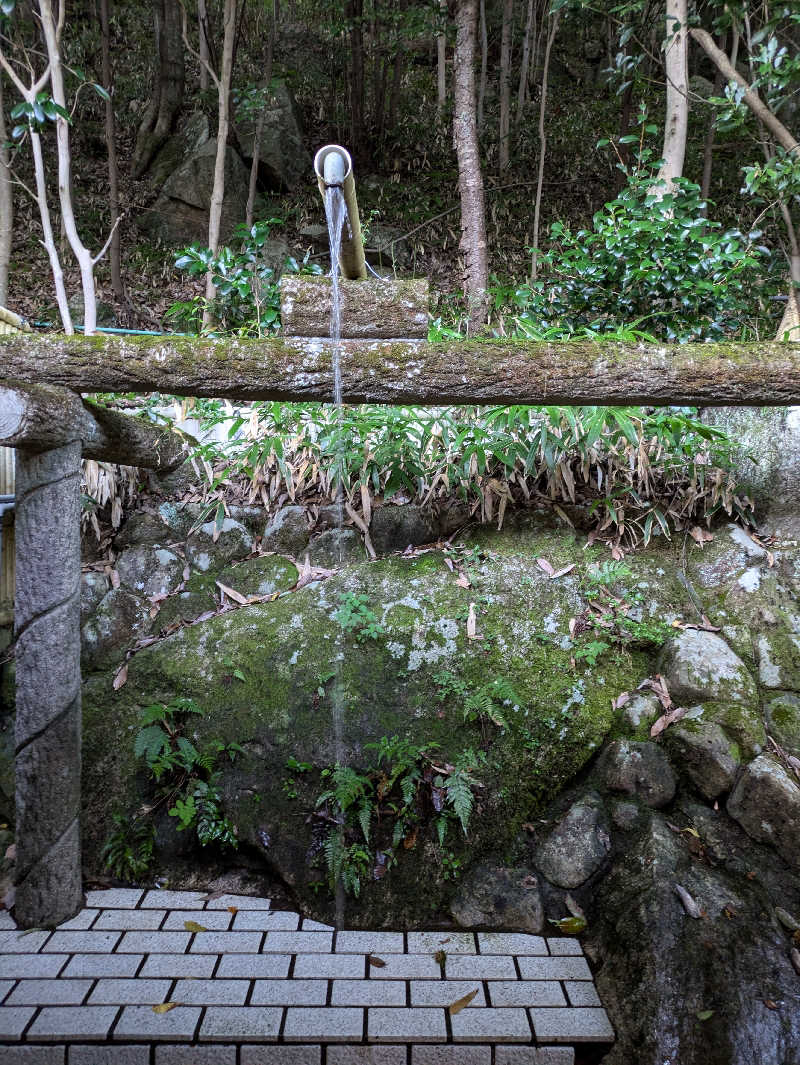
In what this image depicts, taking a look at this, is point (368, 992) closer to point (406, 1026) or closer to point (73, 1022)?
point (406, 1026)

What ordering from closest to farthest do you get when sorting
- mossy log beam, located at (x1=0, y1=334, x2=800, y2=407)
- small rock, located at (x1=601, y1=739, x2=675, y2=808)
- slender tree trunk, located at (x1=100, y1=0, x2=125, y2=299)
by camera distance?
mossy log beam, located at (x1=0, y1=334, x2=800, y2=407) → small rock, located at (x1=601, y1=739, x2=675, y2=808) → slender tree trunk, located at (x1=100, y1=0, x2=125, y2=299)

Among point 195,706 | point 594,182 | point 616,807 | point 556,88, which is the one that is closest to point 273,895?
point 195,706

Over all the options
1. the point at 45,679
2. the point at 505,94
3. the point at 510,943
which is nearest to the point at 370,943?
the point at 510,943

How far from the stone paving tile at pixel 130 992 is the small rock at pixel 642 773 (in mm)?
2047

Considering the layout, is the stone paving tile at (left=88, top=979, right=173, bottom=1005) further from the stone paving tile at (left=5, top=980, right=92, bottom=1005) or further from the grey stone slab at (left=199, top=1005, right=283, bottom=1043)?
the grey stone slab at (left=199, top=1005, right=283, bottom=1043)

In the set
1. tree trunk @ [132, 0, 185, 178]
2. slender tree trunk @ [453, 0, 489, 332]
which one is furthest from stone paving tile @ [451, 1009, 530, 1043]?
tree trunk @ [132, 0, 185, 178]

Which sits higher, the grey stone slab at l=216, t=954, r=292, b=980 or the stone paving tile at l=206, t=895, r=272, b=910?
the grey stone slab at l=216, t=954, r=292, b=980

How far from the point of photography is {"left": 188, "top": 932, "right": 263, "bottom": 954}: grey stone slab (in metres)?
2.82

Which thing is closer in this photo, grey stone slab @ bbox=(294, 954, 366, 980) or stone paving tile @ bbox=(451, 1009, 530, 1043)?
stone paving tile @ bbox=(451, 1009, 530, 1043)

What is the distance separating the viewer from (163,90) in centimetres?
1012

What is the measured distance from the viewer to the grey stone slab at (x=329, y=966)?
8.84 feet

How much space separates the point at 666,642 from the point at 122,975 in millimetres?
2888

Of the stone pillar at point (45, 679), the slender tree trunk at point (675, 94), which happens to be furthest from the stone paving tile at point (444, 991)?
the slender tree trunk at point (675, 94)

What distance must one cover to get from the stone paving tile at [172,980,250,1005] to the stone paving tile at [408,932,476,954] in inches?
26.8
